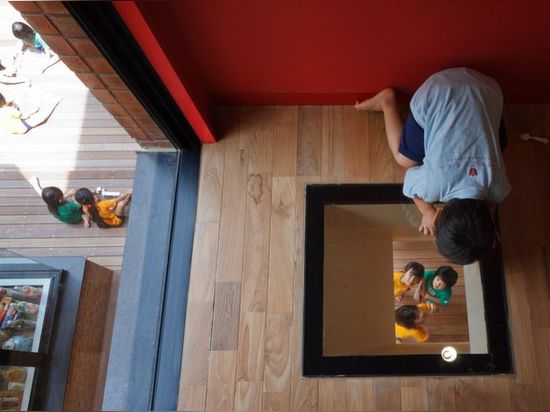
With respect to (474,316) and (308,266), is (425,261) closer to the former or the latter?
(474,316)

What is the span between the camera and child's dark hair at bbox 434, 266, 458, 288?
1709mm

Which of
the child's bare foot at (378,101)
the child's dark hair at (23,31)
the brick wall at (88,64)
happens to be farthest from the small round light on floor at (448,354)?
the child's dark hair at (23,31)

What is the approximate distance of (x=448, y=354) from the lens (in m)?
1.62

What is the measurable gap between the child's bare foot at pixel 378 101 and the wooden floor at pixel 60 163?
86 centimetres

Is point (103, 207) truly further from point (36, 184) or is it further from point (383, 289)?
point (383, 289)

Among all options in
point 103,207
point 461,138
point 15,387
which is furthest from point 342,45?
point 15,387

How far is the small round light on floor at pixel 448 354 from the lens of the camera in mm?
1615

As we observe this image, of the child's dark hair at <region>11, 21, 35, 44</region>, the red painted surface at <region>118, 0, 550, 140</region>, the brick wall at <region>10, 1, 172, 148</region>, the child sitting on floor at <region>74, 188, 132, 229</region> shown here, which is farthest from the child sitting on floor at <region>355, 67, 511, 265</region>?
the child's dark hair at <region>11, 21, 35, 44</region>

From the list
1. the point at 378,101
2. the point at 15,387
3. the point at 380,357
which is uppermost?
the point at 378,101

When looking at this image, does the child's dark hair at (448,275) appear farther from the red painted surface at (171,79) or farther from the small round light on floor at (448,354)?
the red painted surface at (171,79)

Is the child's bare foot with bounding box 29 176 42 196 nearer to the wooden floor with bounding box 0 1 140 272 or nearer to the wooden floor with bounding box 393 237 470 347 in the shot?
the wooden floor with bounding box 0 1 140 272

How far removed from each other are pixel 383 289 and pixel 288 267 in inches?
13.3

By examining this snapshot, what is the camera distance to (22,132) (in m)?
1.50

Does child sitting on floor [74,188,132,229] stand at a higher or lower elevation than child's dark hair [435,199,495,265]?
higher
